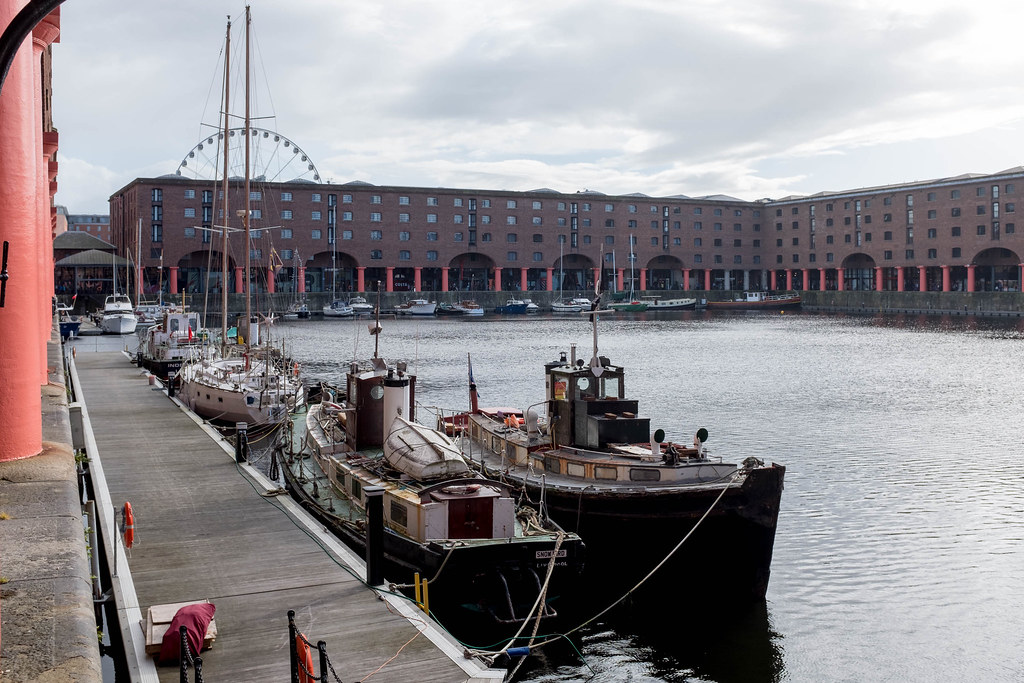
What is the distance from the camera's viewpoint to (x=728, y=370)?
6322 centimetres

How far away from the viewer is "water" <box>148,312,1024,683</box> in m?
16.8

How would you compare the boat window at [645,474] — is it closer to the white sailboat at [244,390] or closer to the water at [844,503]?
the water at [844,503]

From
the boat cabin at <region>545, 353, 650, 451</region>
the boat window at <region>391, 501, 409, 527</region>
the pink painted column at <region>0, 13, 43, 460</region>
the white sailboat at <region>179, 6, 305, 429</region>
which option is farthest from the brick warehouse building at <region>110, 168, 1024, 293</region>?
the pink painted column at <region>0, 13, 43, 460</region>

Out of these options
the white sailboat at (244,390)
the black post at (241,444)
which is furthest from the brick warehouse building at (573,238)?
the black post at (241,444)

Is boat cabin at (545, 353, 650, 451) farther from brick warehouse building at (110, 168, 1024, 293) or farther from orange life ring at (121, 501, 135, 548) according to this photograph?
brick warehouse building at (110, 168, 1024, 293)

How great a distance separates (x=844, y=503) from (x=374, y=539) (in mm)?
17717

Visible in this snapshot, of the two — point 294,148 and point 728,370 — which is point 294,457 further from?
point 294,148

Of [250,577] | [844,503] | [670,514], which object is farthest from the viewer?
[844,503]

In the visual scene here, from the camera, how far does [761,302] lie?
149 m

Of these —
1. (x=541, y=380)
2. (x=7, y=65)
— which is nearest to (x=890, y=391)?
(x=541, y=380)

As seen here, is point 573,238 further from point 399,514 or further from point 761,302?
point 399,514

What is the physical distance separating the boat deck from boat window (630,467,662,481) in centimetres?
684

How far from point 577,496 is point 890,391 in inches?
1530

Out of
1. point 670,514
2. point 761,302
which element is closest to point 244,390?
point 670,514
